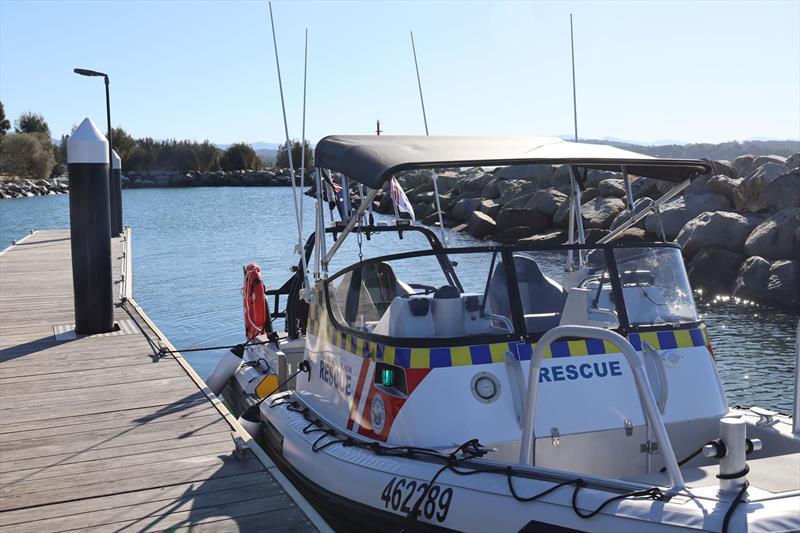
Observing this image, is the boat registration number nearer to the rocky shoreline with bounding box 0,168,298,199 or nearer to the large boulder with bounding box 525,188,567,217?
the large boulder with bounding box 525,188,567,217

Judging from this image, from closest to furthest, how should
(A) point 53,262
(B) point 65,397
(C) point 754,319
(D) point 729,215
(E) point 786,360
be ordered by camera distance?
(B) point 65,397 → (E) point 786,360 → (C) point 754,319 → (A) point 53,262 → (D) point 729,215

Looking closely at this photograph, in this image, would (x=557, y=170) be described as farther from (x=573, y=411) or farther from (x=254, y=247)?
(x=573, y=411)

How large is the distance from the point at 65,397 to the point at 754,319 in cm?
1267

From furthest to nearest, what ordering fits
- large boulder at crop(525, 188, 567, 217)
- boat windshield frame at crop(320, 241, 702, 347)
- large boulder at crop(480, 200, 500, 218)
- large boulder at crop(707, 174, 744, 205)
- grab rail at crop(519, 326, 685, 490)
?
large boulder at crop(480, 200, 500, 218) < large boulder at crop(525, 188, 567, 217) < large boulder at crop(707, 174, 744, 205) < boat windshield frame at crop(320, 241, 702, 347) < grab rail at crop(519, 326, 685, 490)

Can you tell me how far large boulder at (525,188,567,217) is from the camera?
25.9m

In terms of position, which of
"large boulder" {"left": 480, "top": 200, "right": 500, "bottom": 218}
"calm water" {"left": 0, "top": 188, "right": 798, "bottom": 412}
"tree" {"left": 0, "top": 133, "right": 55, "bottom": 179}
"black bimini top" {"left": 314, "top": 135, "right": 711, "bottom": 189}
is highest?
"tree" {"left": 0, "top": 133, "right": 55, "bottom": 179}

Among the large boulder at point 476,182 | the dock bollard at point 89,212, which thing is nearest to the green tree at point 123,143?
the large boulder at point 476,182

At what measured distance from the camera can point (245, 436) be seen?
6.55 m

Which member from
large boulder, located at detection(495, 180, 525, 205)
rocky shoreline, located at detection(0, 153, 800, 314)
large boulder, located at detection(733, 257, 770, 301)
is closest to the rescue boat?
rocky shoreline, located at detection(0, 153, 800, 314)

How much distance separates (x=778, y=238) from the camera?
60.2 feet

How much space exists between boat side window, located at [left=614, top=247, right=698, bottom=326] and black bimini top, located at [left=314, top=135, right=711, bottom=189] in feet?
2.12

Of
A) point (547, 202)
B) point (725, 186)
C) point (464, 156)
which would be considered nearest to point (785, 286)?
point (725, 186)

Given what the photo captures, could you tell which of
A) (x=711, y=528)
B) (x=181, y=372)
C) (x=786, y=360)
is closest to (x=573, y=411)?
(x=711, y=528)

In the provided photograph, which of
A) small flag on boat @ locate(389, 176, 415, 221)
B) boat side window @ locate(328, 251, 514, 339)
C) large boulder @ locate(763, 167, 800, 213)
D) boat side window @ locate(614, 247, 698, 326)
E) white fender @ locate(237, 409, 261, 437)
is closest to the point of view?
boat side window @ locate(328, 251, 514, 339)
